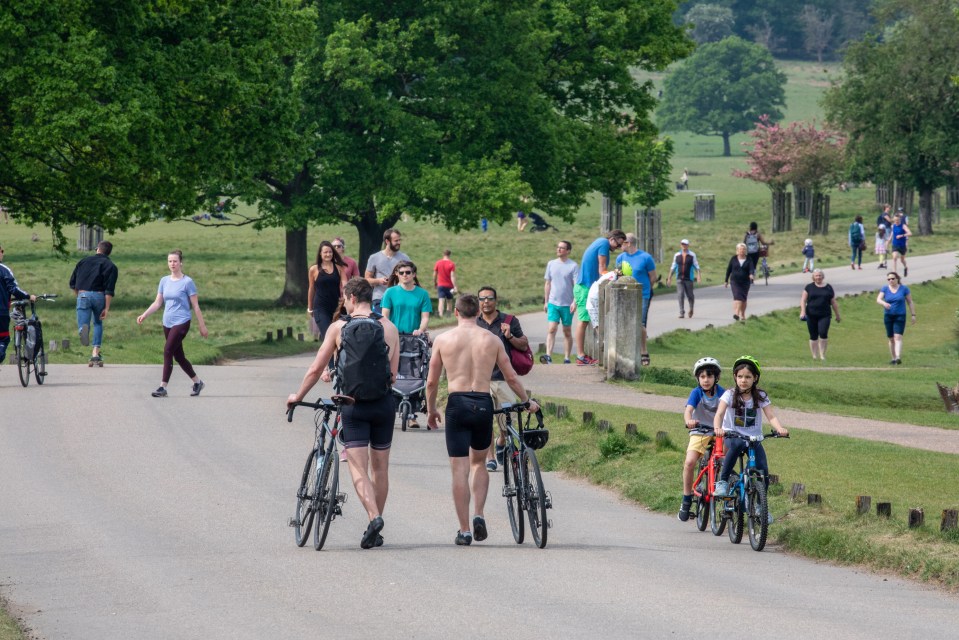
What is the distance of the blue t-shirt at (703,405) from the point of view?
41.7 feet

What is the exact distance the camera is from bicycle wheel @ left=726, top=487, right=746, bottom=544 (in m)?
12.0

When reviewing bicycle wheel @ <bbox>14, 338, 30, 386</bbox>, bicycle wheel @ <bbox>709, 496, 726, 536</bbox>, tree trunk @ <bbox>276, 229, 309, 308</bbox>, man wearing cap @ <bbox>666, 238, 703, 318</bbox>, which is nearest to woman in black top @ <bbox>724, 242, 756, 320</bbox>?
man wearing cap @ <bbox>666, 238, 703, 318</bbox>

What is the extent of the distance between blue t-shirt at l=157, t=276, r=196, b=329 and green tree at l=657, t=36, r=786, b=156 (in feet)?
417

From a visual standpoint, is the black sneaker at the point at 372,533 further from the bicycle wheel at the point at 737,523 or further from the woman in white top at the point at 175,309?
the woman in white top at the point at 175,309

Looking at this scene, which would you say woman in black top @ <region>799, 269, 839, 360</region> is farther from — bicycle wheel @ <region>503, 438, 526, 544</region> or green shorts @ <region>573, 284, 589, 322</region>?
bicycle wheel @ <region>503, 438, 526, 544</region>

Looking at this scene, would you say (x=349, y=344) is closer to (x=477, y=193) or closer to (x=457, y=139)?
(x=477, y=193)

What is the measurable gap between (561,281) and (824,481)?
10.4 meters

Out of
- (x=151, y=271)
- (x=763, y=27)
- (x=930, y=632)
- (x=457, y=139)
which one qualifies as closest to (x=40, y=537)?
(x=930, y=632)

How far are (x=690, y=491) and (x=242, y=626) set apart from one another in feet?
17.2

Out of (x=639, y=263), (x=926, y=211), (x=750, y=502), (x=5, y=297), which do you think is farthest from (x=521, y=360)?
(x=926, y=211)

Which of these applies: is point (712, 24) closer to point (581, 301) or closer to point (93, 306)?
point (581, 301)

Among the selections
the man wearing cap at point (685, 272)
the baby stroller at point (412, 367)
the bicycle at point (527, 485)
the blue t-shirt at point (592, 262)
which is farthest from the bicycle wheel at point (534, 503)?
the man wearing cap at point (685, 272)

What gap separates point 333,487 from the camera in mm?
11062

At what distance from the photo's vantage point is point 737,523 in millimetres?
12062
